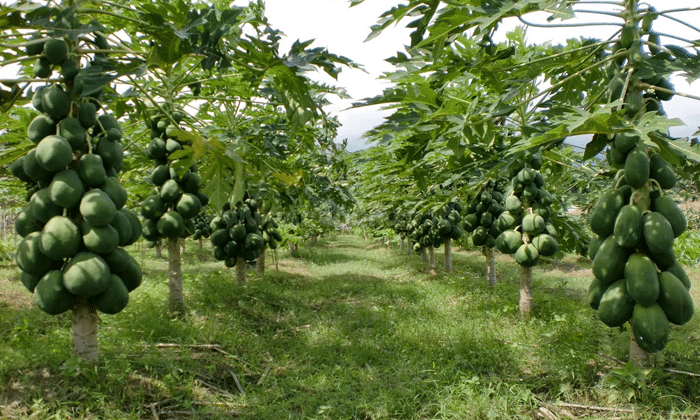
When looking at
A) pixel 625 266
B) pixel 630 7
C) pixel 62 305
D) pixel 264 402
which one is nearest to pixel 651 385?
pixel 625 266

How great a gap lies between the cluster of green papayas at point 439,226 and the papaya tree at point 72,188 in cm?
682

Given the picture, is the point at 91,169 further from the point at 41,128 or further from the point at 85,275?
the point at 85,275

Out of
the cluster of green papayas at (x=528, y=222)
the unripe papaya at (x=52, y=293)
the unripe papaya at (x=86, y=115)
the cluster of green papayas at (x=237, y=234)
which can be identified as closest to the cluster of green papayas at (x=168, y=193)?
the unripe papaya at (x=86, y=115)

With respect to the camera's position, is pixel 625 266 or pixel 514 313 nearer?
Result: pixel 625 266

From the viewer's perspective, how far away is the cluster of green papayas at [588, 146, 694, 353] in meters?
2.15

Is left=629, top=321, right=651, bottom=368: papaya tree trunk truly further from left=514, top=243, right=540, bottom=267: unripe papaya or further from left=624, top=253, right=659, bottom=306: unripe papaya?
left=514, top=243, right=540, bottom=267: unripe papaya

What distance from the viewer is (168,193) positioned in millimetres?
4129

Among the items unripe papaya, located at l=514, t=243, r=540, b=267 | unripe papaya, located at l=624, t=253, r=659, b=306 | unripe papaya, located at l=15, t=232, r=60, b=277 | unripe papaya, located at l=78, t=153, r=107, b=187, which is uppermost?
unripe papaya, located at l=78, t=153, r=107, b=187

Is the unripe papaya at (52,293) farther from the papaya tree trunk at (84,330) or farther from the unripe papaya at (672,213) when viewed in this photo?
the unripe papaya at (672,213)

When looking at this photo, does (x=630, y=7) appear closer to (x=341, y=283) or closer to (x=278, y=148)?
(x=278, y=148)

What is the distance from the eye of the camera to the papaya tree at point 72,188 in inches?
92.7

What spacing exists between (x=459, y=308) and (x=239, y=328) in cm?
348

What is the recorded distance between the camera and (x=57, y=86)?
2590 mm

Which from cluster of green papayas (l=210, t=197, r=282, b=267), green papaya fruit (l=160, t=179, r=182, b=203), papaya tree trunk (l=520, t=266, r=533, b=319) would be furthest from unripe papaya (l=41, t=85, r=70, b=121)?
papaya tree trunk (l=520, t=266, r=533, b=319)
